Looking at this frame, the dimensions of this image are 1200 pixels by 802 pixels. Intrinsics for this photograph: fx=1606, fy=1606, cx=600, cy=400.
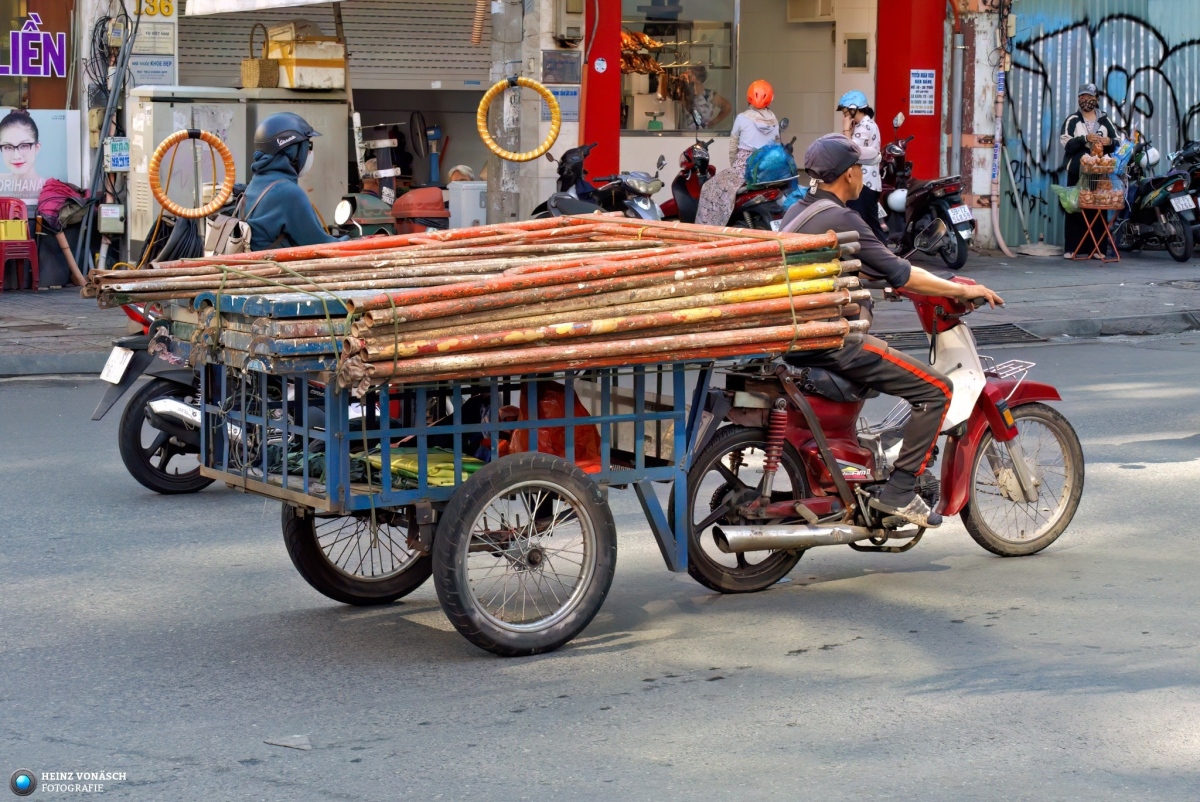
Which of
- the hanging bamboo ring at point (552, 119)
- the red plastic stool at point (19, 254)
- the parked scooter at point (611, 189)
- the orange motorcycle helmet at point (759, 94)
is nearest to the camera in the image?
the hanging bamboo ring at point (552, 119)

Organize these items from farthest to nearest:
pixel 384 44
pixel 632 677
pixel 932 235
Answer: pixel 384 44 < pixel 932 235 < pixel 632 677

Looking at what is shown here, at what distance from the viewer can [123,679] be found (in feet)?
16.0

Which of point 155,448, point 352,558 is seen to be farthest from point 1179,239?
point 352,558

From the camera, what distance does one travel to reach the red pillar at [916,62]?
18.1 m

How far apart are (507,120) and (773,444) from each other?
33.5 ft

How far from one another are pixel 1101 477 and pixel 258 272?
455 cm

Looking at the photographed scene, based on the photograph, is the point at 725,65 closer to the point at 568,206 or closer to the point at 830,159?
the point at 568,206

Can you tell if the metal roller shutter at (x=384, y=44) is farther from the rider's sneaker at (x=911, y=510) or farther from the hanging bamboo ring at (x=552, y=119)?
the rider's sneaker at (x=911, y=510)

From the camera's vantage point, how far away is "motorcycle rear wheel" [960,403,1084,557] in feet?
20.6

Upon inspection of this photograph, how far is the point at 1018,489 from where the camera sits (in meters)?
6.32

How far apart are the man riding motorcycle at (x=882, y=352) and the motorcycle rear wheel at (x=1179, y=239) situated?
1236 cm

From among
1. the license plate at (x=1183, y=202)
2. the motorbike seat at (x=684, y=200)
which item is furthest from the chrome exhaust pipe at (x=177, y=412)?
the license plate at (x=1183, y=202)

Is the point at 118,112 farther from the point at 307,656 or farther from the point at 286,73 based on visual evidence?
the point at 307,656

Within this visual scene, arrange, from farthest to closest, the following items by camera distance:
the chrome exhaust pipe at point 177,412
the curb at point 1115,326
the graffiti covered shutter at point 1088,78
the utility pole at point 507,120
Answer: the graffiti covered shutter at point 1088,78 → the utility pole at point 507,120 → the curb at point 1115,326 → the chrome exhaust pipe at point 177,412
